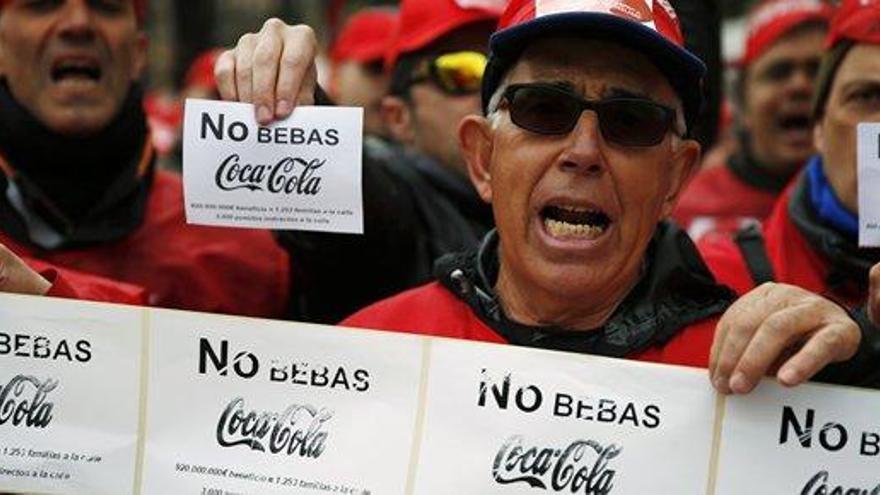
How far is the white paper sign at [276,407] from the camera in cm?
240

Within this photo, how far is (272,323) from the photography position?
248 centimetres

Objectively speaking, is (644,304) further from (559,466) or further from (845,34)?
(845,34)

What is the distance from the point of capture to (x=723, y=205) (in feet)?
17.9

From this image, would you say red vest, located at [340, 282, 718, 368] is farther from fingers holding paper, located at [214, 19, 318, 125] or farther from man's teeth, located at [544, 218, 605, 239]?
fingers holding paper, located at [214, 19, 318, 125]

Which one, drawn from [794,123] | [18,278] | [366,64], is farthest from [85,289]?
[366,64]

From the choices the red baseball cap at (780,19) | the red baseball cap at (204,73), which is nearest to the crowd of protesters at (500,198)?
the red baseball cap at (780,19)

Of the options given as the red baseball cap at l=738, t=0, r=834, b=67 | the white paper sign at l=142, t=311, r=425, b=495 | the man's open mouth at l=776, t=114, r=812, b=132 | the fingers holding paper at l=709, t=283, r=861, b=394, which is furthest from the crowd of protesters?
the red baseball cap at l=738, t=0, r=834, b=67

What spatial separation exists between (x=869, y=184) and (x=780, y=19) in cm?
306

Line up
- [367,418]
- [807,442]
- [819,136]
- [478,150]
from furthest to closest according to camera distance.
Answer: [819,136] < [478,150] < [367,418] < [807,442]

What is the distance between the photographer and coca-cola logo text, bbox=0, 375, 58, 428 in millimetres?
2516

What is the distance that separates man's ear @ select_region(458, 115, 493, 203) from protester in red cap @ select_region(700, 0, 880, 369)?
662 millimetres

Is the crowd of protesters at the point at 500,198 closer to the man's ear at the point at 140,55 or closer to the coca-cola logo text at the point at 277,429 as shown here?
the man's ear at the point at 140,55

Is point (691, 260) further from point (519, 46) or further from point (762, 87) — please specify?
point (762, 87)

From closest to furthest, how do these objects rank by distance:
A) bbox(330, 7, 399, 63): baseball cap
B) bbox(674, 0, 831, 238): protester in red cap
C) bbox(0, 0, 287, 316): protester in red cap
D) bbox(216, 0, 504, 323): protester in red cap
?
bbox(216, 0, 504, 323): protester in red cap → bbox(0, 0, 287, 316): protester in red cap → bbox(674, 0, 831, 238): protester in red cap → bbox(330, 7, 399, 63): baseball cap
